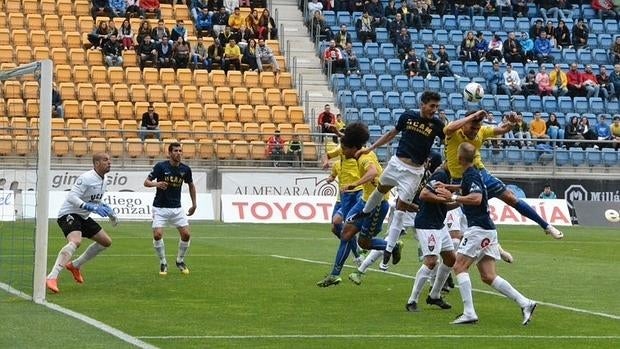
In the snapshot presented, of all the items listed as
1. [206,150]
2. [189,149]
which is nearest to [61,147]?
[189,149]

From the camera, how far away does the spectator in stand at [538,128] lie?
44.2 metres

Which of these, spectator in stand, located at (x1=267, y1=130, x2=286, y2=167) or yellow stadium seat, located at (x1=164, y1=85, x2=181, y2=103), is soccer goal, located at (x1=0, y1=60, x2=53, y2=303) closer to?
spectator in stand, located at (x1=267, y1=130, x2=286, y2=167)

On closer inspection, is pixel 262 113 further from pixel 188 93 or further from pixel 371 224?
pixel 371 224

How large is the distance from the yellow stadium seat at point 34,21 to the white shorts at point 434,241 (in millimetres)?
30737

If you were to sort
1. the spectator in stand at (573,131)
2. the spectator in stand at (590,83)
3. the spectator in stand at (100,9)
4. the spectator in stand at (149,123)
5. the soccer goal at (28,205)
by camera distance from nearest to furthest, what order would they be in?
the soccer goal at (28,205) → the spectator in stand at (149,123) → the spectator in stand at (573,131) → the spectator in stand at (100,9) → the spectator in stand at (590,83)

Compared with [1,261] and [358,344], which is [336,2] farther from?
[358,344]

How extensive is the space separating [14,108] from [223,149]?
7.74 meters

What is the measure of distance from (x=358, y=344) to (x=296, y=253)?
14.2 meters

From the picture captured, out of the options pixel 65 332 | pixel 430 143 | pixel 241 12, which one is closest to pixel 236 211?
pixel 241 12

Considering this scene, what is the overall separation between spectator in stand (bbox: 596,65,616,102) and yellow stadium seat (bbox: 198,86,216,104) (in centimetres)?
1402

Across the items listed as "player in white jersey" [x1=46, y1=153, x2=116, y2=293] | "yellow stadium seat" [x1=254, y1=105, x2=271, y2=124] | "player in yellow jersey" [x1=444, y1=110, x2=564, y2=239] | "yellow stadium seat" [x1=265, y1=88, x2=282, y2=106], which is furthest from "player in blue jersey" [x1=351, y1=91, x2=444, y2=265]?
"yellow stadium seat" [x1=265, y1=88, x2=282, y2=106]

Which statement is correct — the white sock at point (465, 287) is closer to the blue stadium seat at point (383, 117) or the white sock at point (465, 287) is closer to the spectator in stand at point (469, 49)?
the blue stadium seat at point (383, 117)

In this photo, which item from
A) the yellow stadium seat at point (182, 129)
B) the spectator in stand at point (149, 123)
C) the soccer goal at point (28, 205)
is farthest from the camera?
the yellow stadium seat at point (182, 129)

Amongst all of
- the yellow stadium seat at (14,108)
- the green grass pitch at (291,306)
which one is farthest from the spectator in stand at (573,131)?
the yellow stadium seat at (14,108)
